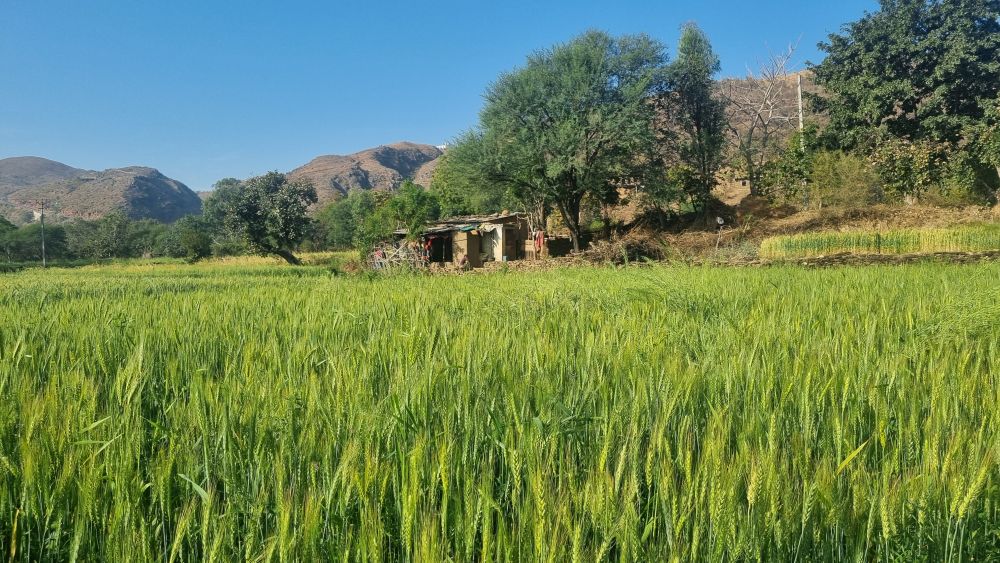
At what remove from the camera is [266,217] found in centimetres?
4012

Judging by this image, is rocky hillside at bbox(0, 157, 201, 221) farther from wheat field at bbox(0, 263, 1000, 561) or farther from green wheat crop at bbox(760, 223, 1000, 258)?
wheat field at bbox(0, 263, 1000, 561)

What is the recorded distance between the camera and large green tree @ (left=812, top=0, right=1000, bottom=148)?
26.5 meters

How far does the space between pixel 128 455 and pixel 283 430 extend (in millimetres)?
318

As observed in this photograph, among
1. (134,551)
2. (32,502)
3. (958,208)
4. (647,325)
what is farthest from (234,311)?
(958,208)

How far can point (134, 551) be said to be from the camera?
30.5 inches

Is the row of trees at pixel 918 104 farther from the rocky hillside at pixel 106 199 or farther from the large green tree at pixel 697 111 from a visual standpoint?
the rocky hillside at pixel 106 199

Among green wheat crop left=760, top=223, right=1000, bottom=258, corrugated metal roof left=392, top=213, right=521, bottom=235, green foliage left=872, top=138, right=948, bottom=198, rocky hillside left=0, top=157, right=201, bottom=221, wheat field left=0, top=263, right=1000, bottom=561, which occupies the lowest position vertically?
wheat field left=0, top=263, right=1000, bottom=561

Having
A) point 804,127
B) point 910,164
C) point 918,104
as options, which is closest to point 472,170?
point 804,127

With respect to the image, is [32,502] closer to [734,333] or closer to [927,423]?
[927,423]

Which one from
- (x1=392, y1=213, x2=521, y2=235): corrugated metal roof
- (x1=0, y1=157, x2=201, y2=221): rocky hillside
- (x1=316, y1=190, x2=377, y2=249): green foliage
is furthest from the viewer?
(x1=0, y1=157, x2=201, y2=221): rocky hillside

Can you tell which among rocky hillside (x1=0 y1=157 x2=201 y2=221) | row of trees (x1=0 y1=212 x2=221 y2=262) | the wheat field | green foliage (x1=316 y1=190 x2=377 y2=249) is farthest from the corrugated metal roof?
rocky hillside (x1=0 y1=157 x2=201 y2=221)

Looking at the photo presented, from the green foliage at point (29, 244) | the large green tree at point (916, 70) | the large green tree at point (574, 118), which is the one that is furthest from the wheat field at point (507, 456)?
the green foliage at point (29, 244)

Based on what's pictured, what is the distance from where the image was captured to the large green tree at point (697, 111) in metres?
33.9

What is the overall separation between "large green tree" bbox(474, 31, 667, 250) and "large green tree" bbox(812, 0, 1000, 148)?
442 inches
